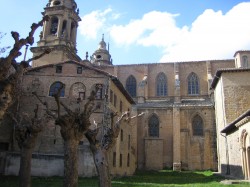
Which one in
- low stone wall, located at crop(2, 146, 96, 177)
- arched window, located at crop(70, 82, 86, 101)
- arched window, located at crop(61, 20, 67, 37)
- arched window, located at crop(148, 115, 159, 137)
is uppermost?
arched window, located at crop(61, 20, 67, 37)

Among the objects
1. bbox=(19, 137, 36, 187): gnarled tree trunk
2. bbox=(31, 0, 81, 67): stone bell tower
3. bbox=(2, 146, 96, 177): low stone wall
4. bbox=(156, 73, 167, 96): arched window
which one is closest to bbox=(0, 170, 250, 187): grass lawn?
bbox=(2, 146, 96, 177): low stone wall

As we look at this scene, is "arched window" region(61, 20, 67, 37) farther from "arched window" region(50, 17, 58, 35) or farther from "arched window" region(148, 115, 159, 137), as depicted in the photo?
"arched window" region(148, 115, 159, 137)

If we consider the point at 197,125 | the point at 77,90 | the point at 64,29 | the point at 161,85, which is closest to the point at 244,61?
the point at 197,125

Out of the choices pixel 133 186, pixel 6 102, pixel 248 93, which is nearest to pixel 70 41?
pixel 248 93

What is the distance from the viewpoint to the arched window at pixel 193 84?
131 ft

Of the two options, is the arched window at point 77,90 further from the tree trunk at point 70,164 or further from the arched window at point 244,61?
the arched window at point 244,61

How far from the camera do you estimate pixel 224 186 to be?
15.2 m

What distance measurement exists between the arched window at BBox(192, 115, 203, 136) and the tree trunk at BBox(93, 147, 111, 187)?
25.2m

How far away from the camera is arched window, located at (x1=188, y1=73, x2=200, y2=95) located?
131ft

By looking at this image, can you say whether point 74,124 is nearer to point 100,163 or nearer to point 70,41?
point 100,163

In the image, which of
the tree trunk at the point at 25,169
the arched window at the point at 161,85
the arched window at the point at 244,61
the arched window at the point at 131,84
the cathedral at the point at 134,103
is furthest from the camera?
the arched window at the point at 131,84

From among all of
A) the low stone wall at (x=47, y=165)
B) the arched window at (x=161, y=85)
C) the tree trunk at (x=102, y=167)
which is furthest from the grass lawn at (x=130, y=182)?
the arched window at (x=161, y=85)

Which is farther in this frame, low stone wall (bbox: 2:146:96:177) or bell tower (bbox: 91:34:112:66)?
bell tower (bbox: 91:34:112:66)

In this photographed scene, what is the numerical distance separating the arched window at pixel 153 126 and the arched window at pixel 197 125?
457cm
